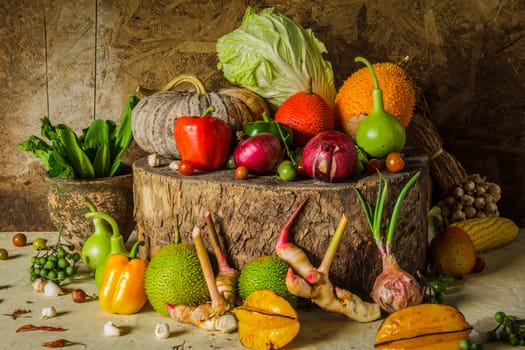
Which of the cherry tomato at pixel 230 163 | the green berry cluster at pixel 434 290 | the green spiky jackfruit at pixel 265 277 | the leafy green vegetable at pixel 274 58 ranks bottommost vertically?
the green berry cluster at pixel 434 290

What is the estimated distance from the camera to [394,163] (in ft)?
7.76

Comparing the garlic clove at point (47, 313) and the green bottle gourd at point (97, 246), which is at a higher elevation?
the green bottle gourd at point (97, 246)

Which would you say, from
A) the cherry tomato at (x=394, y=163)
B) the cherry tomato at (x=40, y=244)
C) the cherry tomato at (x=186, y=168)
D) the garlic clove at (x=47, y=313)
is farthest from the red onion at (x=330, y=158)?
the cherry tomato at (x=40, y=244)

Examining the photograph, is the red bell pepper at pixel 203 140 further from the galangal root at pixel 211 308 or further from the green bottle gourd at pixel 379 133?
the green bottle gourd at pixel 379 133

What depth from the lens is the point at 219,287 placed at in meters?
2.22

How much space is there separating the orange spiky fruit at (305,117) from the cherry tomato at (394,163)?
363 mm

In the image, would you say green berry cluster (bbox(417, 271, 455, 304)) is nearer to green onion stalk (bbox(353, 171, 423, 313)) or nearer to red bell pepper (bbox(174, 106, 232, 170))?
green onion stalk (bbox(353, 171, 423, 313))

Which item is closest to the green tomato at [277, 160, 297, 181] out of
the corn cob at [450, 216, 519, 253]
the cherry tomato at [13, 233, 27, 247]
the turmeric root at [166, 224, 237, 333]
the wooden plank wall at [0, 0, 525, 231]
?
the turmeric root at [166, 224, 237, 333]

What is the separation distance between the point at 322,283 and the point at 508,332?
0.58 m

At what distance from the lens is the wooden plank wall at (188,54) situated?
3.24 meters

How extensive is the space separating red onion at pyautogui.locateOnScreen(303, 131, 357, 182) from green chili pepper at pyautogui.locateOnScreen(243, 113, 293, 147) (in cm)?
21

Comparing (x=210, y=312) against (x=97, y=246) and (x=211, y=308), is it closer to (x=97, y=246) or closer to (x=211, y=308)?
(x=211, y=308)

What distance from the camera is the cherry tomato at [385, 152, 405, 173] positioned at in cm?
237

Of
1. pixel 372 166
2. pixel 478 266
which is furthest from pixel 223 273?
pixel 478 266
